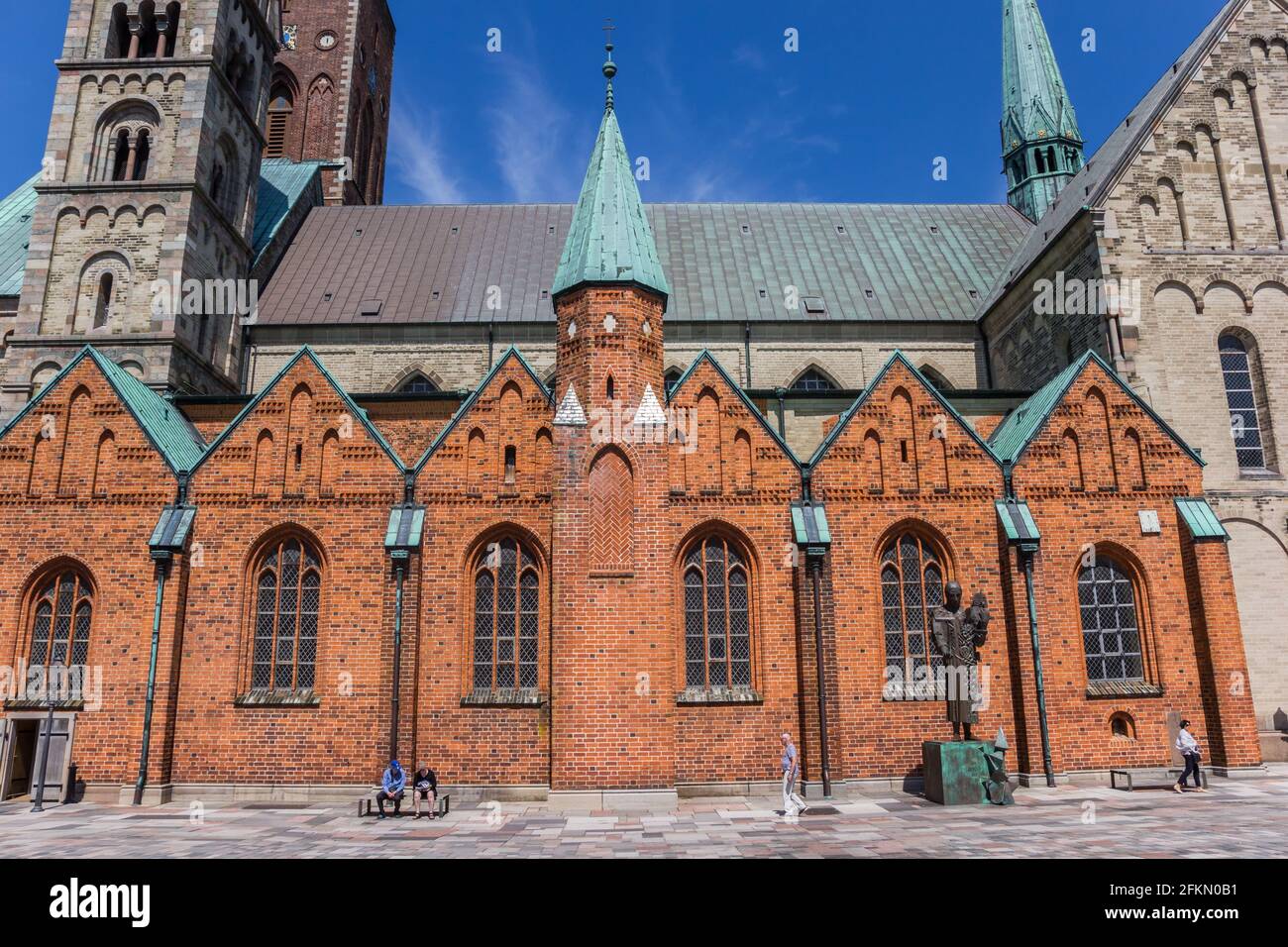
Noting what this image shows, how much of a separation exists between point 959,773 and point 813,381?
1612cm

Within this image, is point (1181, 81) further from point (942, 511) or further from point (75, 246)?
point (75, 246)

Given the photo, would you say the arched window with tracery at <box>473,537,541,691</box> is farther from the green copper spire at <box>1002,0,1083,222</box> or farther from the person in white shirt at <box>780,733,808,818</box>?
the green copper spire at <box>1002,0,1083,222</box>

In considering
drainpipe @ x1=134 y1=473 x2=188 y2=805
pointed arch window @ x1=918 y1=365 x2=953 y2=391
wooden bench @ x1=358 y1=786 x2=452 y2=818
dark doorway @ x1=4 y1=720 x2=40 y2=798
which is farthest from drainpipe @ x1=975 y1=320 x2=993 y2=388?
dark doorway @ x1=4 y1=720 x2=40 y2=798

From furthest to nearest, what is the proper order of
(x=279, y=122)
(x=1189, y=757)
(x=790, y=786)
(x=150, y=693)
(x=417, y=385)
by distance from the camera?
(x=279, y=122) → (x=417, y=385) → (x=150, y=693) → (x=1189, y=757) → (x=790, y=786)

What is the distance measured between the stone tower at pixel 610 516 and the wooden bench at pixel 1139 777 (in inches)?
352

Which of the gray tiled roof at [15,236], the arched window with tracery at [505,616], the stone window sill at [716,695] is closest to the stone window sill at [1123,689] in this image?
the stone window sill at [716,695]

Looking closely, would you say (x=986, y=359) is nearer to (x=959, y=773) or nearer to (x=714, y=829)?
(x=959, y=773)

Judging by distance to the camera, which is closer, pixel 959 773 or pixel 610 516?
pixel 959 773

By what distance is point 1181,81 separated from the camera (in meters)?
24.5

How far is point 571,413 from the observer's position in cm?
1769

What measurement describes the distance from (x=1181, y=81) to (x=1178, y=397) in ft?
31.1

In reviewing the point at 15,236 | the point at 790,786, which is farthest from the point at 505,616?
the point at 15,236

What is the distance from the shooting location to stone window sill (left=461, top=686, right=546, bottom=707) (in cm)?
1722

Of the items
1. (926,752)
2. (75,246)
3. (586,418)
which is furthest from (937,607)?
(75,246)
